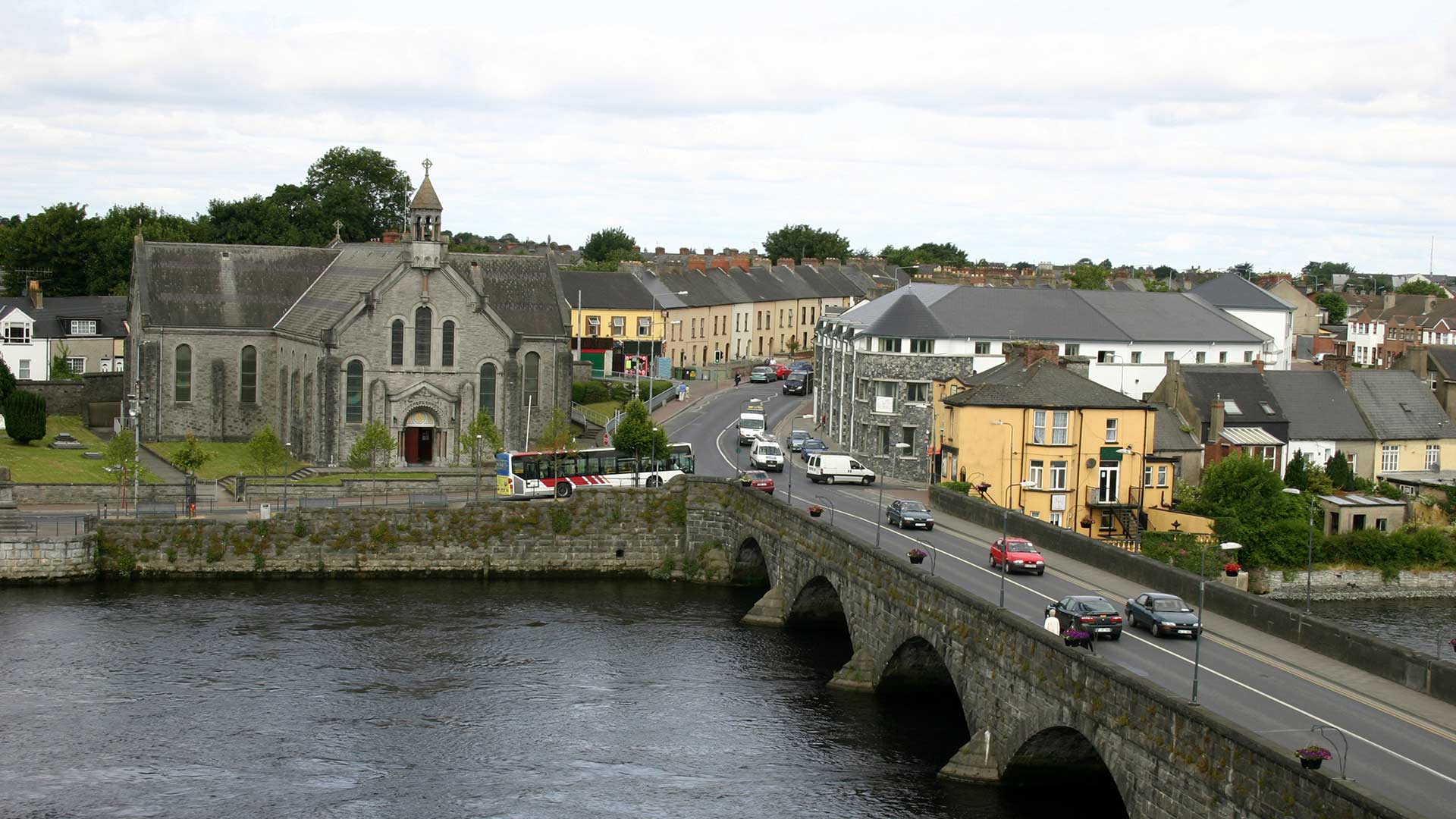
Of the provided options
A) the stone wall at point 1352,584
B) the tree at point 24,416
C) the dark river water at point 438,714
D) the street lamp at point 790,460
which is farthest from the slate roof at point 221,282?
the stone wall at point 1352,584

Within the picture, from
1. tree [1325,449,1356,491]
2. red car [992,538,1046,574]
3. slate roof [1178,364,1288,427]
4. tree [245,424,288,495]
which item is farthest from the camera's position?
slate roof [1178,364,1288,427]

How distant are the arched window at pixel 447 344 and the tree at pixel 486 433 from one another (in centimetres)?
371

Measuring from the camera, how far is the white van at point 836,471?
8525 cm

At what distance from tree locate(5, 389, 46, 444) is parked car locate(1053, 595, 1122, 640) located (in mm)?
69951

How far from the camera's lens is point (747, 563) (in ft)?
252

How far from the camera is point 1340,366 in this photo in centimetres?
10588

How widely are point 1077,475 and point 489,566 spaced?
29822mm

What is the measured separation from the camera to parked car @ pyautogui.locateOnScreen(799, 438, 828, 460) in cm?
9571

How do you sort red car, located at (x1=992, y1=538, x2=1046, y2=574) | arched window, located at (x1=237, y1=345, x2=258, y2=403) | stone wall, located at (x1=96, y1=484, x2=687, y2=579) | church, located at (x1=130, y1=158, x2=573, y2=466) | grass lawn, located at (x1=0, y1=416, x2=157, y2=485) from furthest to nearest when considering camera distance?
arched window, located at (x1=237, y1=345, x2=258, y2=403) < church, located at (x1=130, y1=158, x2=573, y2=466) < grass lawn, located at (x1=0, y1=416, x2=157, y2=485) < stone wall, located at (x1=96, y1=484, x2=687, y2=579) < red car, located at (x1=992, y1=538, x2=1046, y2=574)

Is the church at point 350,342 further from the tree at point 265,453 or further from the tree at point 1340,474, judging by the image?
the tree at point 1340,474

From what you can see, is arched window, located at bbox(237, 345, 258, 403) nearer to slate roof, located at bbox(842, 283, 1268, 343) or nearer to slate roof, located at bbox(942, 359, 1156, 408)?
slate roof, located at bbox(842, 283, 1268, 343)

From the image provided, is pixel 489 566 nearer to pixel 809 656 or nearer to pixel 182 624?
pixel 182 624

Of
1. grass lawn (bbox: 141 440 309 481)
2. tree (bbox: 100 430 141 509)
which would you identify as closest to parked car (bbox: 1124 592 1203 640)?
tree (bbox: 100 430 141 509)

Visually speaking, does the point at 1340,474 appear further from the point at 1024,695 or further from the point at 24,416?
the point at 24,416
